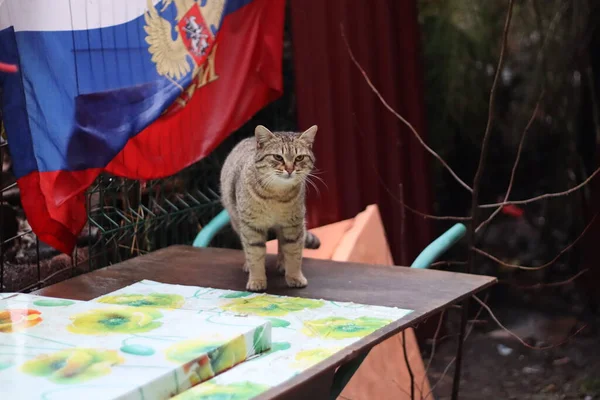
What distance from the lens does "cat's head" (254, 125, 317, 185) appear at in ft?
6.87

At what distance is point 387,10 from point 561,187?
1849 mm

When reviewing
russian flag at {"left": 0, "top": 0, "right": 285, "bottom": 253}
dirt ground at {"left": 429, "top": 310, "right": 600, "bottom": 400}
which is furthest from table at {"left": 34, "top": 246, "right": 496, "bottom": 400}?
dirt ground at {"left": 429, "top": 310, "right": 600, "bottom": 400}

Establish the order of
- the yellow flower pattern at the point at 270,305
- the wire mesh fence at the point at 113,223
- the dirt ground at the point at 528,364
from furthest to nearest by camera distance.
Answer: the dirt ground at the point at 528,364 → the wire mesh fence at the point at 113,223 → the yellow flower pattern at the point at 270,305

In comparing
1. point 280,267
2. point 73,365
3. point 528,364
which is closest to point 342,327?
point 73,365

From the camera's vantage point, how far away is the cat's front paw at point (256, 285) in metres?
1.95

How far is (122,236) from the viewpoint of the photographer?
2664mm

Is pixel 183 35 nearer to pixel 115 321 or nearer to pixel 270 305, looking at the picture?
pixel 270 305

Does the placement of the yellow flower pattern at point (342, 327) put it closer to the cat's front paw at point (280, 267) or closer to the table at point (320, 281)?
the table at point (320, 281)

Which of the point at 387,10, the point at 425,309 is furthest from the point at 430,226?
the point at 425,309

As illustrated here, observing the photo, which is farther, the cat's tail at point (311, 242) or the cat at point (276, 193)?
the cat's tail at point (311, 242)

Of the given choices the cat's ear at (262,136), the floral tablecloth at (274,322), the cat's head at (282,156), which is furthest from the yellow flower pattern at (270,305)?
the cat's ear at (262,136)

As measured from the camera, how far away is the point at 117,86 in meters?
2.15

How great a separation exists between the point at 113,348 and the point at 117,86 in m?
1.01

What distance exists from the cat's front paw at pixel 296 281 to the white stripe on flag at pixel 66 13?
0.86 m
